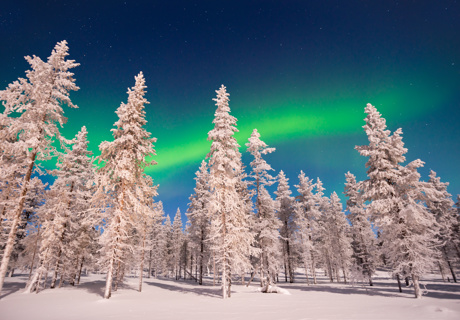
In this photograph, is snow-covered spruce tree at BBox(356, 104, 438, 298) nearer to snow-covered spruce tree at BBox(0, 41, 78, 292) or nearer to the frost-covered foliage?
the frost-covered foliage

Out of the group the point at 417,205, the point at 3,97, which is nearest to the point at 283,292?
the point at 417,205

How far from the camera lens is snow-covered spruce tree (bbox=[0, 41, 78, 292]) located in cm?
1416

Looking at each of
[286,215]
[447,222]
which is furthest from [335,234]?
[447,222]

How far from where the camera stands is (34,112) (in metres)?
14.9

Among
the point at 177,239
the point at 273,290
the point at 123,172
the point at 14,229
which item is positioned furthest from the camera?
the point at 177,239

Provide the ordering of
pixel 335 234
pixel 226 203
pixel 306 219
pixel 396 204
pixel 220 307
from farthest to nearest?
pixel 335 234, pixel 306 219, pixel 396 204, pixel 226 203, pixel 220 307

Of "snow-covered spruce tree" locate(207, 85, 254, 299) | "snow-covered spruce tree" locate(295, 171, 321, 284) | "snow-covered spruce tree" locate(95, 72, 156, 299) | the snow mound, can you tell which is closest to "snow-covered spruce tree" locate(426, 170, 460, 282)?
"snow-covered spruce tree" locate(295, 171, 321, 284)

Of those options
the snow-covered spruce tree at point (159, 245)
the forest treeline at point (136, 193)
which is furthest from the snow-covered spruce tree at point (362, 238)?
the snow-covered spruce tree at point (159, 245)

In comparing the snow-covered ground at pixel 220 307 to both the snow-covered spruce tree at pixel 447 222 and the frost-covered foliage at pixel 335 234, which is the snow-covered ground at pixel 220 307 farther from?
the snow-covered spruce tree at pixel 447 222

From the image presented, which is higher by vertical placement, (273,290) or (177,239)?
(177,239)

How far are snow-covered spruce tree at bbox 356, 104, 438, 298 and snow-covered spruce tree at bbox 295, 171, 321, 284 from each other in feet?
41.7

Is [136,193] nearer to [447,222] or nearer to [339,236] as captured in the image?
[339,236]

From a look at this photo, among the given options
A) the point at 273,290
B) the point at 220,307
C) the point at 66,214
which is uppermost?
the point at 66,214

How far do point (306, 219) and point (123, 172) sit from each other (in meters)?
26.4
